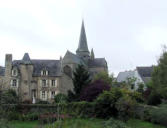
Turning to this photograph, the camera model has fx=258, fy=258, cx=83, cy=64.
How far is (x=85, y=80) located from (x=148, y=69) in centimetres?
2201

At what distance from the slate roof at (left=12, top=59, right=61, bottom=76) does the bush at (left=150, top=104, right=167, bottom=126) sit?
29.0m

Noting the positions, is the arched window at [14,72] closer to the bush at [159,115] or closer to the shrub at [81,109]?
the shrub at [81,109]

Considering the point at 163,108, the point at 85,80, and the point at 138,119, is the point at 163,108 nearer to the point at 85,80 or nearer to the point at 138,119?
the point at 138,119

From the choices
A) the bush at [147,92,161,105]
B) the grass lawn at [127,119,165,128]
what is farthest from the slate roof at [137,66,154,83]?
the grass lawn at [127,119,165,128]

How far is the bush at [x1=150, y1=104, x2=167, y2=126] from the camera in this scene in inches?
863

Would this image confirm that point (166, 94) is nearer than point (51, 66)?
Yes

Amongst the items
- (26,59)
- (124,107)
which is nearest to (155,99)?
(124,107)

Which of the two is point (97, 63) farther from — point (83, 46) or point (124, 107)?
point (124, 107)

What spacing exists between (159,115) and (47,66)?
32.4 m

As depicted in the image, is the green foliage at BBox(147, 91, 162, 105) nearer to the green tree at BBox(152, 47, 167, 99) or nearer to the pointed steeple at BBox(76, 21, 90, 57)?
the green tree at BBox(152, 47, 167, 99)

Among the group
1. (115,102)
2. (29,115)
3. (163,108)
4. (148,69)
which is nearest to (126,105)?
(115,102)

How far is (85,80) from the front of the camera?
39.9 meters

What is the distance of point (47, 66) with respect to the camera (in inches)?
2026

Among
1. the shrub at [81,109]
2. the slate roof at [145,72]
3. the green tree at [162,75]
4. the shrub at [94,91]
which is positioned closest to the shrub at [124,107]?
the shrub at [81,109]
